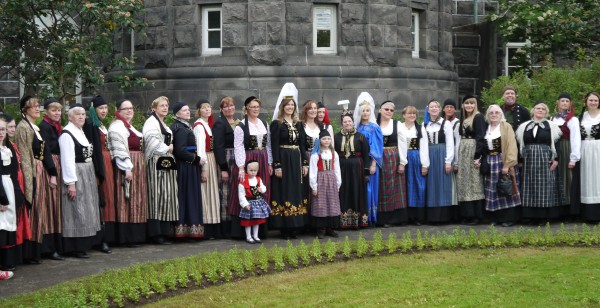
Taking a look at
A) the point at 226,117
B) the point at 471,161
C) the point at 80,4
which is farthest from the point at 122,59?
the point at 471,161

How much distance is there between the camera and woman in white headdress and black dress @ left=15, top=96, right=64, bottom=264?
1310 cm

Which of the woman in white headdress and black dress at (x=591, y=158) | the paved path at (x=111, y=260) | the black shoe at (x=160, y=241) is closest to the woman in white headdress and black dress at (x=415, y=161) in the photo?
the paved path at (x=111, y=260)

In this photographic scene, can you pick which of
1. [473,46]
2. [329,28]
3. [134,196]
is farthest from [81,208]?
[473,46]

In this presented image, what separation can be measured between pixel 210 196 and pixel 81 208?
216cm

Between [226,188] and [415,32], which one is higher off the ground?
[415,32]

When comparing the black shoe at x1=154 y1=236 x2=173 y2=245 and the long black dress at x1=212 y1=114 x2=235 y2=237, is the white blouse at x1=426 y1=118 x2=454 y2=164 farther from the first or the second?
the black shoe at x1=154 y1=236 x2=173 y2=245

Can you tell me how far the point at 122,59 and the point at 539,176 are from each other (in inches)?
395

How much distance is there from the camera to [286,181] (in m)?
15.2

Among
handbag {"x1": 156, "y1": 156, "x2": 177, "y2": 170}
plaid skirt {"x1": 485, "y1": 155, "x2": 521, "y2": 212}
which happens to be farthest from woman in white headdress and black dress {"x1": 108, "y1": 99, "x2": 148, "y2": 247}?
plaid skirt {"x1": 485, "y1": 155, "x2": 521, "y2": 212}

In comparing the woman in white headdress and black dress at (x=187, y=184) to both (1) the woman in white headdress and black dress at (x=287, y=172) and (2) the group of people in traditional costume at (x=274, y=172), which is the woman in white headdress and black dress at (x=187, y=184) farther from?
(1) the woman in white headdress and black dress at (x=287, y=172)

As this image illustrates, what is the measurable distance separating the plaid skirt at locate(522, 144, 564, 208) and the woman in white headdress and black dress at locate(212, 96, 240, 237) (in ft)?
15.5

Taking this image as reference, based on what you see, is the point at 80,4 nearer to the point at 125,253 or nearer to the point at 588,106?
the point at 125,253

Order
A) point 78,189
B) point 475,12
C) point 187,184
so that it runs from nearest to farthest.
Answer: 1. point 78,189
2. point 187,184
3. point 475,12

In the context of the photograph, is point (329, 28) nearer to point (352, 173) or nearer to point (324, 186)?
point (352, 173)
